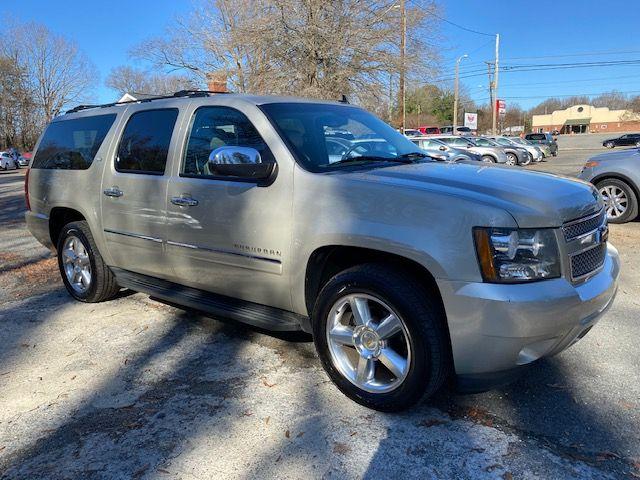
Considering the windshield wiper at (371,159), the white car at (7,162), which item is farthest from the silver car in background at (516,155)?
the white car at (7,162)

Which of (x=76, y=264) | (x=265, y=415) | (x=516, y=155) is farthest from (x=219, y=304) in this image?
(x=516, y=155)

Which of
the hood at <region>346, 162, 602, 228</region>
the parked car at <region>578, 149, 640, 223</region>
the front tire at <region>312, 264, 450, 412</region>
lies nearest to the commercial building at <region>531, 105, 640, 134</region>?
the parked car at <region>578, 149, 640, 223</region>

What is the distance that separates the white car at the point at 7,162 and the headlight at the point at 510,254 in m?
41.8

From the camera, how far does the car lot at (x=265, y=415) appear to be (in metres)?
2.49

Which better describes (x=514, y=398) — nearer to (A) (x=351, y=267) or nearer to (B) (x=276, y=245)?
(A) (x=351, y=267)

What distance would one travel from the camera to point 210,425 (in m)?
2.86

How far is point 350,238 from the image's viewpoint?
284cm

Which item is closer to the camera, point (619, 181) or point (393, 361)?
point (393, 361)

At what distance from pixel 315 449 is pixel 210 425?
0.64 m

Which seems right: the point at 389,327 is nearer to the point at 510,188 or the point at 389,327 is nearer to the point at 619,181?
the point at 510,188

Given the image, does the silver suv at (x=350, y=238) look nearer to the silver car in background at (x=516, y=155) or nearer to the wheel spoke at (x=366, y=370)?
the wheel spoke at (x=366, y=370)

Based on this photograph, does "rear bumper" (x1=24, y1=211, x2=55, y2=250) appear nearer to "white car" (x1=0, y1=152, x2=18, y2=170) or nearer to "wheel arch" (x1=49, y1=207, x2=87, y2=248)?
"wheel arch" (x1=49, y1=207, x2=87, y2=248)

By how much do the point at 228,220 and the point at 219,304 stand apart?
0.67 meters

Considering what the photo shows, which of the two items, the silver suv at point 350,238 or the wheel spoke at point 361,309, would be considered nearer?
the silver suv at point 350,238
